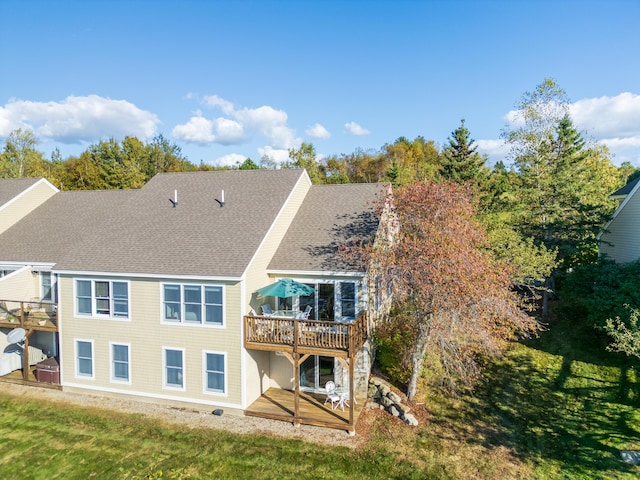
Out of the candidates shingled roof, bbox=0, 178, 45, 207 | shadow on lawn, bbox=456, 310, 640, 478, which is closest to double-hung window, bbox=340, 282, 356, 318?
shadow on lawn, bbox=456, 310, 640, 478

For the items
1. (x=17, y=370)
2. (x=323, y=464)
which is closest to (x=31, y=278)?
(x=17, y=370)

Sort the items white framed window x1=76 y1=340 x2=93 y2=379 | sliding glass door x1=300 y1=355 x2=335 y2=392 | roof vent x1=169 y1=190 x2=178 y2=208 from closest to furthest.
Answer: sliding glass door x1=300 y1=355 x2=335 y2=392 < white framed window x1=76 y1=340 x2=93 y2=379 < roof vent x1=169 y1=190 x2=178 y2=208

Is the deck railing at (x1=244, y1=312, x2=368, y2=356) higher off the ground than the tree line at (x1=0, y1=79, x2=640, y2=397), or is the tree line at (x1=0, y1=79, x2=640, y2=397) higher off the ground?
the tree line at (x1=0, y1=79, x2=640, y2=397)

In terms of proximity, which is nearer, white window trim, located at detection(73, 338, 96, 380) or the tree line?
the tree line

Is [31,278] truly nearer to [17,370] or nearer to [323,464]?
[17,370]

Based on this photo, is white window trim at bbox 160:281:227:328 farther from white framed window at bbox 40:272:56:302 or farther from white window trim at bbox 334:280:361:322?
white framed window at bbox 40:272:56:302
